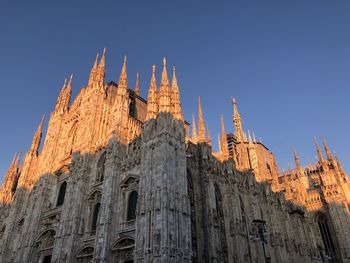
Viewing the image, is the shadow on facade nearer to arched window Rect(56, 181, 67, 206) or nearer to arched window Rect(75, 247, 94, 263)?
arched window Rect(75, 247, 94, 263)

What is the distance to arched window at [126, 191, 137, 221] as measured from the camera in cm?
2286

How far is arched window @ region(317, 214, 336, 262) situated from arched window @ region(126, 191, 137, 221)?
3148 cm

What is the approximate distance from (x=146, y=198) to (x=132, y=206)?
3.61 m

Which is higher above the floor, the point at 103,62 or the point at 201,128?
the point at 103,62

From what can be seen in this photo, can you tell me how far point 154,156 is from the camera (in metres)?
22.0

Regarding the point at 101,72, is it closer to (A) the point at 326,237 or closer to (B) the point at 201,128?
(B) the point at 201,128

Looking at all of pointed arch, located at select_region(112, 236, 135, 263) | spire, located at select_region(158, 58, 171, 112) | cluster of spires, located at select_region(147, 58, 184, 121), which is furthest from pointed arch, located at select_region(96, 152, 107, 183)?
spire, located at select_region(158, 58, 171, 112)

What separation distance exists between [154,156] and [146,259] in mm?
7090

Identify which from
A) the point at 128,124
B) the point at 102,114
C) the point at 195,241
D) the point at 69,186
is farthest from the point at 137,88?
the point at 195,241

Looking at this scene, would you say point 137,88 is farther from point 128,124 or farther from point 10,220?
point 10,220

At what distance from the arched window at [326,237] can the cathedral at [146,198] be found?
0.15 meters

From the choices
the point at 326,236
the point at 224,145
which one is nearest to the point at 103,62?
the point at 224,145

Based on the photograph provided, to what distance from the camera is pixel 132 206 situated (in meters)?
23.4

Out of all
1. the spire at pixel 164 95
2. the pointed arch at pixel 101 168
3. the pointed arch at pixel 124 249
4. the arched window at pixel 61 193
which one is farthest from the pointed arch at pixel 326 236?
the arched window at pixel 61 193
